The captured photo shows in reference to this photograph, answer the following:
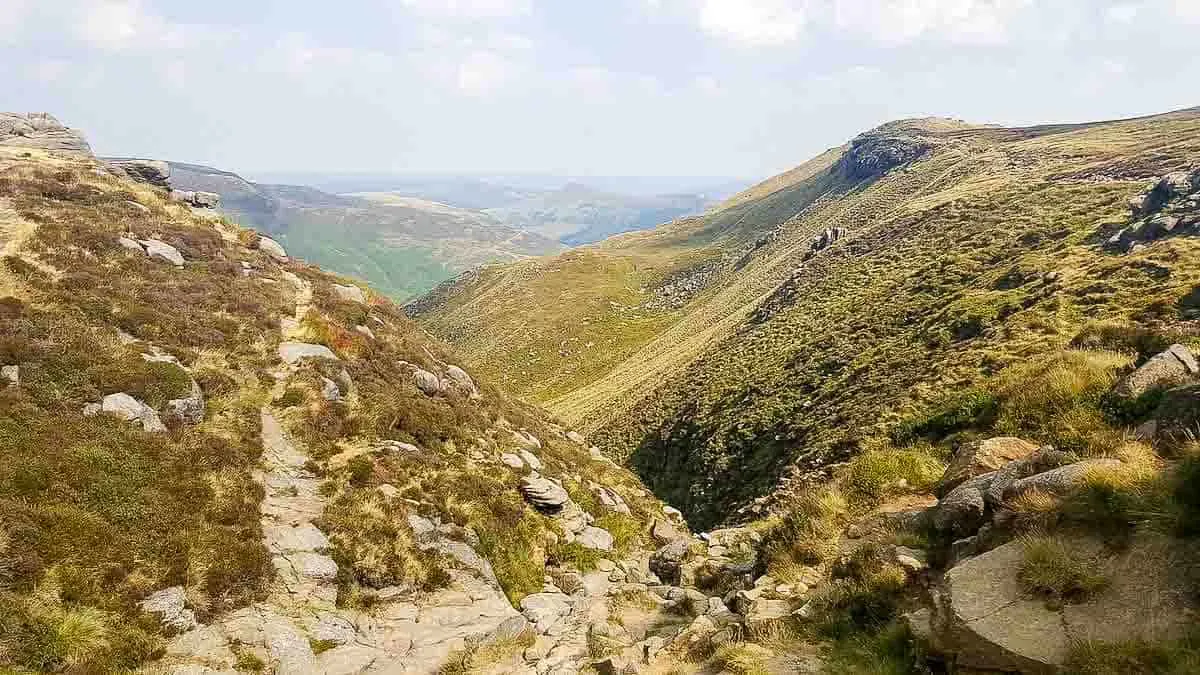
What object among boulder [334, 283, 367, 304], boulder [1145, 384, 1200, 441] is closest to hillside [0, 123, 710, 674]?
boulder [334, 283, 367, 304]

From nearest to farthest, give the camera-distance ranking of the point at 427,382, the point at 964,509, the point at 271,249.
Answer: the point at 964,509 < the point at 427,382 < the point at 271,249

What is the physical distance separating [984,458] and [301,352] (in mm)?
24577

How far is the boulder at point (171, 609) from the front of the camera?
12336mm

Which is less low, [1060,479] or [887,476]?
[1060,479]

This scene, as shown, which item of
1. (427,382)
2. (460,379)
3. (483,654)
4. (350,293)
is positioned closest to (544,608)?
(483,654)

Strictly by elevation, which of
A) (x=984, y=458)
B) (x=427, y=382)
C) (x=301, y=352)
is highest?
(x=301, y=352)

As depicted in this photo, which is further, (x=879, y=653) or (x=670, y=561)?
(x=670, y=561)

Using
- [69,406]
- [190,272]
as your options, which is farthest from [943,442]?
[190,272]

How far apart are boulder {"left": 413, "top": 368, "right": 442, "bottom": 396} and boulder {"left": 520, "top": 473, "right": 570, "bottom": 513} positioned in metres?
7.10

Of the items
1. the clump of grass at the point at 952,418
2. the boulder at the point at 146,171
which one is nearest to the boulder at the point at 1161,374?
the clump of grass at the point at 952,418

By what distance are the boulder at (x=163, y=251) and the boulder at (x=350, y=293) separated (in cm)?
766

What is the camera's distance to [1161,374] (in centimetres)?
1248

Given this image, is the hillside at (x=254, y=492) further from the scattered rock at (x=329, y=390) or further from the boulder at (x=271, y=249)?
the boulder at (x=271, y=249)

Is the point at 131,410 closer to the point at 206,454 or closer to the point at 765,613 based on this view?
the point at 206,454
